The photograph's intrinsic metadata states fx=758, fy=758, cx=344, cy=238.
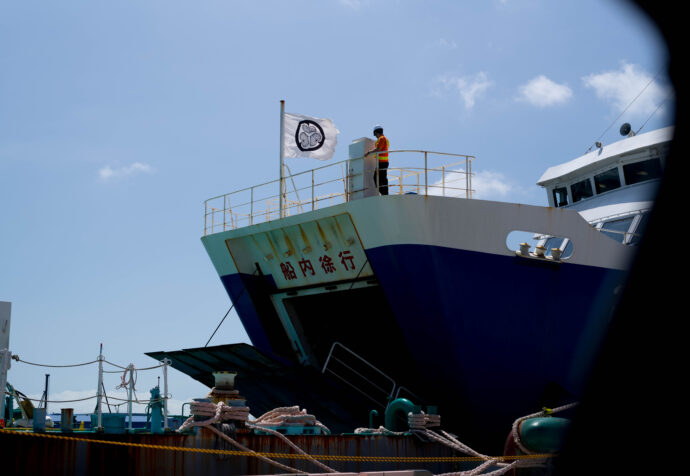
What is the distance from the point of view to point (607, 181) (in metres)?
18.6

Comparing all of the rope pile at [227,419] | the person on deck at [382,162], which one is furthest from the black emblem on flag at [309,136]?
the rope pile at [227,419]

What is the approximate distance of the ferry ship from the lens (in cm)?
1366

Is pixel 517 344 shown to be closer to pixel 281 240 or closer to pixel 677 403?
pixel 281 240

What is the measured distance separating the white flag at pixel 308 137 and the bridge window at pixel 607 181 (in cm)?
683

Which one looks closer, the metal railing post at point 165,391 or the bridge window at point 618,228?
the metal railing post at point 165,391

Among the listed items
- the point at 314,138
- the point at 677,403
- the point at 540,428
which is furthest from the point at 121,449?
the point at 314,138

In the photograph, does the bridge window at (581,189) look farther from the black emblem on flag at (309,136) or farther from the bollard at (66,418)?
the bollard at (66,418)

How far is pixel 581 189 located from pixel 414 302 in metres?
7.95

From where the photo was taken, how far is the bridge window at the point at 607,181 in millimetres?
18375

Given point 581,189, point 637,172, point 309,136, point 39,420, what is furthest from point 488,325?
point 39,420

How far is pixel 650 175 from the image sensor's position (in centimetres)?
1777

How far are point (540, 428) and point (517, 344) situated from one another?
11.9ft

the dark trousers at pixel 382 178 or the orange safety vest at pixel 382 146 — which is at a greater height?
the orange safety vest at pixel 382 146

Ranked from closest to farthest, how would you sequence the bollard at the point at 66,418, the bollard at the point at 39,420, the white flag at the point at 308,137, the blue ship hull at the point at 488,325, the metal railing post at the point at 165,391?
the bollard at the point at 39,420, the bollard at the point at 66,418, the metal railing post at the point at 165,391, the blue ship hull at the point at 488,325, the white flag at the point at 308,137
